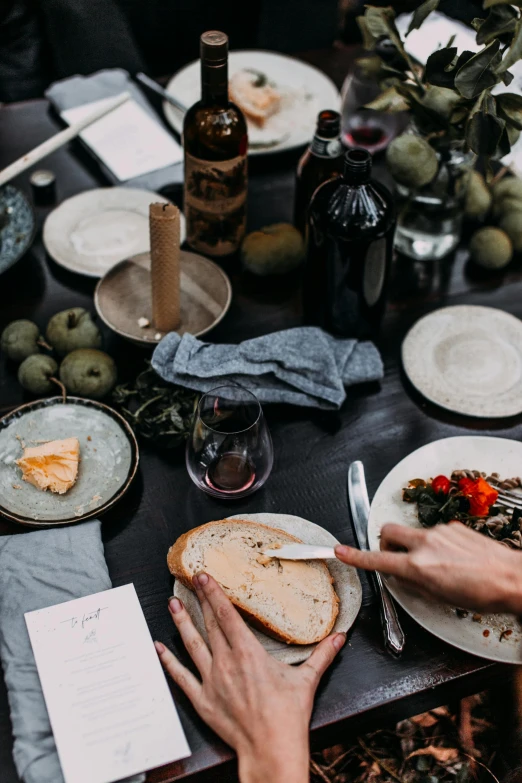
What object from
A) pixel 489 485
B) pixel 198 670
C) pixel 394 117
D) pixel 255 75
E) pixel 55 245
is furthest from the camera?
pixel 255 75

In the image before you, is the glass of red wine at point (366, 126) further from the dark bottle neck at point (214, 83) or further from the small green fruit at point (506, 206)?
the dark bottle neck at point (214, 83)

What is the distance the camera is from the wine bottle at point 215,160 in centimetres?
127

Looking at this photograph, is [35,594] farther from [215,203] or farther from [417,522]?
[215,203]

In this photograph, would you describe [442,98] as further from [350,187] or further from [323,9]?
[323,9]

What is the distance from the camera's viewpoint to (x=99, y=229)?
1.50 m

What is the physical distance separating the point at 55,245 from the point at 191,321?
348 millimetres

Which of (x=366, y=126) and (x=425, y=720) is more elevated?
(x=366, y=126)

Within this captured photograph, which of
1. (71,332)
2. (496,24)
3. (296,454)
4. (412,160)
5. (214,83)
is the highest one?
(496,24)

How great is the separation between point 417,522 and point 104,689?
48 centimetres

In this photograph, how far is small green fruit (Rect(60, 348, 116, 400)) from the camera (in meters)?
1.19

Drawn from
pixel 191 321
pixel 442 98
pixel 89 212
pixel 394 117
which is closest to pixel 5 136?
pixel 89 212

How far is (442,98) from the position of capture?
1.26 metres

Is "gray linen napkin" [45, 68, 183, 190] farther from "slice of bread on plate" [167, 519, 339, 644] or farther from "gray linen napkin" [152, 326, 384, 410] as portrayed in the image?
"slice of bread on plate" [167, 519, 339, 644]

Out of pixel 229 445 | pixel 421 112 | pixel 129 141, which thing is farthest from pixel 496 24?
pixel 129 141
